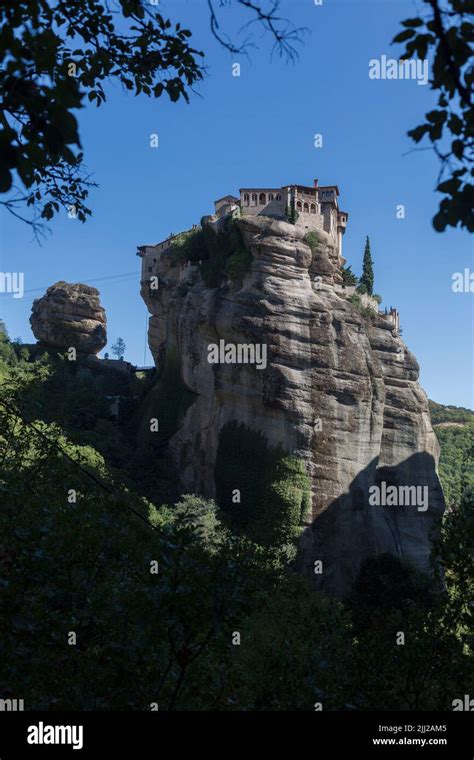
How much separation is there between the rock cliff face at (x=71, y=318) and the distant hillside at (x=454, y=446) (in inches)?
1081

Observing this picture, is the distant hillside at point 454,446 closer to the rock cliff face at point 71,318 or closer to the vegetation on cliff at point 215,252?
the vegetation on cliff at point 215,252

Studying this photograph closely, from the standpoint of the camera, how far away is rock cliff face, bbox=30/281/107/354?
5178 centimetres

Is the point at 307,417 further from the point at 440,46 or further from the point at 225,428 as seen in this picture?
the point at 440,46

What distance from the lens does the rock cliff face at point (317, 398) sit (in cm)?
3462

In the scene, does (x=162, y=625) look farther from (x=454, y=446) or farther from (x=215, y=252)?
(x=454, y=446)

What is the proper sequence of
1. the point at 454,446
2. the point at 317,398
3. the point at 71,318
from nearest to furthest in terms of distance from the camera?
the point at 317,398 → the point at 71,318 → the point at 454,446

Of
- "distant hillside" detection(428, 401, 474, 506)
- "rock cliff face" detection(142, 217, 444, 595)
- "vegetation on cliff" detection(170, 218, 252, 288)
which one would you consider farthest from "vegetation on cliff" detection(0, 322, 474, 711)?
"distant hillside" detection(428, 401, 474, 506)

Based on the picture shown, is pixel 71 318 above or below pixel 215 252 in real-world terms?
above

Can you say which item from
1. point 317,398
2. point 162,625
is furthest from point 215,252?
point 162,625

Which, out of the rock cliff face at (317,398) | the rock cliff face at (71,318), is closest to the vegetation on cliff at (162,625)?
the rock cliff face at (317,398)

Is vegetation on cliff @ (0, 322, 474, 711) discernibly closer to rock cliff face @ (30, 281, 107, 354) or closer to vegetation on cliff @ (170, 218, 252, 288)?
vegetation on cliff @ (170, 218, 252, 288)

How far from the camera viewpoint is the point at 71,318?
171 feet

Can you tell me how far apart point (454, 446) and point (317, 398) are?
31915 millimetres

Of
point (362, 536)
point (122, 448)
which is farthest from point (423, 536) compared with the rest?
point (122, 448)
